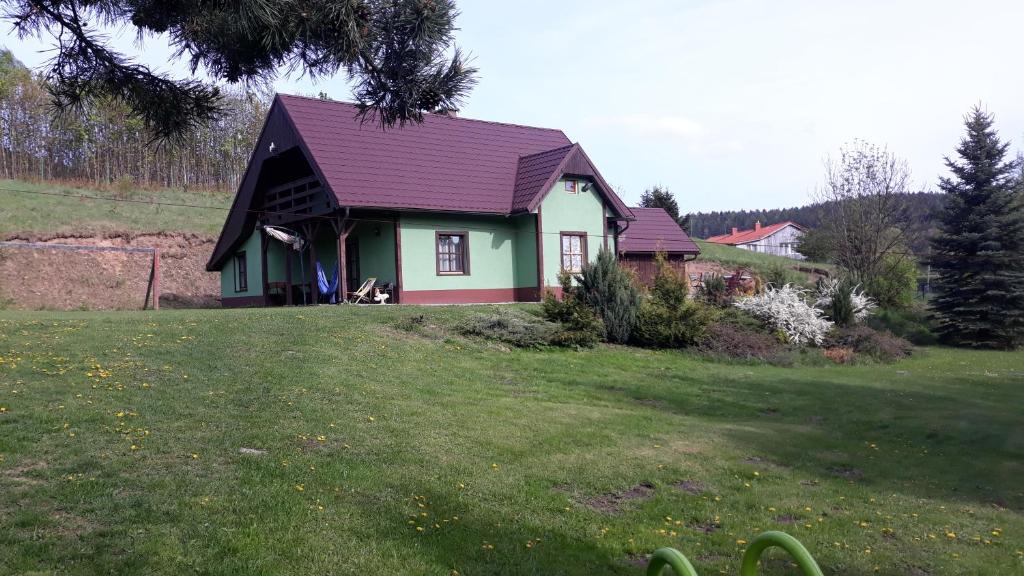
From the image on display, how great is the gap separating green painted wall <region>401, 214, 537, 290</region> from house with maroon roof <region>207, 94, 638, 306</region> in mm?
34

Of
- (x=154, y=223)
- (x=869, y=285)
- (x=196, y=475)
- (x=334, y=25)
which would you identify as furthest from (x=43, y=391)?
(x=154, y=223)

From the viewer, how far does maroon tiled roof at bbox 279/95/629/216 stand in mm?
23266

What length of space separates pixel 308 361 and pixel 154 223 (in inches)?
1268

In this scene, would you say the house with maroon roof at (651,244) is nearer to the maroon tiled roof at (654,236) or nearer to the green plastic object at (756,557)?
the maroon tiled roof at (654,236)

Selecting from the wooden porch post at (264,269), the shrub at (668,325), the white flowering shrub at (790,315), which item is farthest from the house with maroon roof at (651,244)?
the wooden porch post at (264,269)

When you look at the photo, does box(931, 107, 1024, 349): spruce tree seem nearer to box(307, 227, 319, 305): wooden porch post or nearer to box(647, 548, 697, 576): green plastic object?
box(307, 227, 319, 305): wooden porch post

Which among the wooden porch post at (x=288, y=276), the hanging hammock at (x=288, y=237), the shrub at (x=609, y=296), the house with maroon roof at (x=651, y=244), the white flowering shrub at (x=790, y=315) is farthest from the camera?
the house with maroon roof at (x=651, y=244)

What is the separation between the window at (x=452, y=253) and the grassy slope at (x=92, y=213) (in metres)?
16.4

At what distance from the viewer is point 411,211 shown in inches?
928

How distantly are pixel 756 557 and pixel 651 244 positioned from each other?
30.9 m

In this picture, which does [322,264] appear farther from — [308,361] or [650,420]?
[650,420]

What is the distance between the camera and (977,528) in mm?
7324

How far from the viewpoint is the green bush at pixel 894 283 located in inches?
1228

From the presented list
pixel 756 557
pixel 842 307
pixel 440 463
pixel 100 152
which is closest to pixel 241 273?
pixel 842 307
